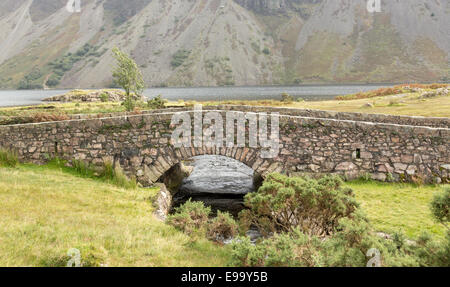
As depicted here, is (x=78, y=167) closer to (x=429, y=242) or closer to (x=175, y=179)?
(x=175, y=179)

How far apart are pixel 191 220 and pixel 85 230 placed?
9.86 feet

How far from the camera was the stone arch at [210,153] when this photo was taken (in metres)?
15.0

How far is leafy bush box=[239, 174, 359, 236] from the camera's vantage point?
9.09 meters

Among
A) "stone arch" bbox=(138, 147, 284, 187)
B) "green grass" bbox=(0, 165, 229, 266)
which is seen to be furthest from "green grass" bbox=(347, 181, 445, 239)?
"green grass" bbox=(0, 165, 229, 266)

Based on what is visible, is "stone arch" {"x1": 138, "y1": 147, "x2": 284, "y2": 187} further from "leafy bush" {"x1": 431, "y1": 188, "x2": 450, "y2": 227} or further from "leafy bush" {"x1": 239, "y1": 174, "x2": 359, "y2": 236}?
"leafy bush" {"x1": 431, "y1": 188, "x2": 450, "y2": 227}

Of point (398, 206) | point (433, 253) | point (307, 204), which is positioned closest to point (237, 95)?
point (398, 206)

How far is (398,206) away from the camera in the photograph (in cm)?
1134

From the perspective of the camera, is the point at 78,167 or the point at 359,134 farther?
the point at 78,167

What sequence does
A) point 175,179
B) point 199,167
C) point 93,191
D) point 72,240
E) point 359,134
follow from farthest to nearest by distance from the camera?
point 199,167 → point 175,179 → point 359,134 → point 93,191 → point 72,240

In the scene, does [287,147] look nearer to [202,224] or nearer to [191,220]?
[202,224]

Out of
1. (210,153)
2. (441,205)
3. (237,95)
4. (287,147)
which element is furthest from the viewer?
(237,95)

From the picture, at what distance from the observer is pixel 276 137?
14867 millimetres
